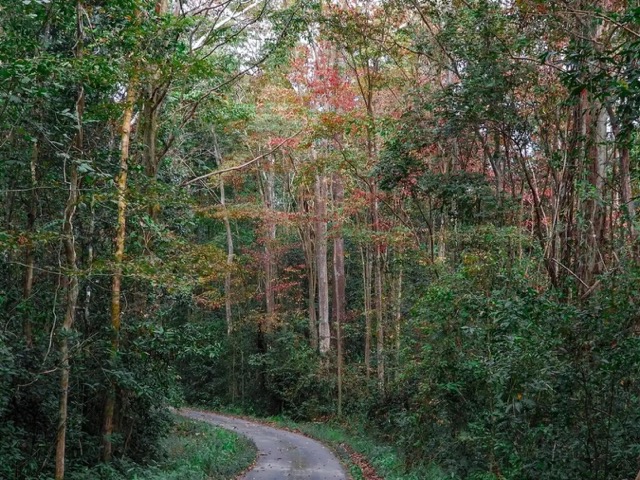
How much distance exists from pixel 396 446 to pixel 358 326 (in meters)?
11.1

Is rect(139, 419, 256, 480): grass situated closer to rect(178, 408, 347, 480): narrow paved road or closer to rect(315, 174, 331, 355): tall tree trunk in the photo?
rect(178, 408, 347, 480): narrow paved road

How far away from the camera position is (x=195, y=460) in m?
13.2

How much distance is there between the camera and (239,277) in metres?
28.9

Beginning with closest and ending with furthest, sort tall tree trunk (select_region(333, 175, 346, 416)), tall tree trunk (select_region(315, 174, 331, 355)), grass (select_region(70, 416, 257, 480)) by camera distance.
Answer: grass (select_region(70, 416, 257, 480))
tall tree trunk (select_region(333, 175, 346, 416))
tall tree trunk (select_region(315, 174, 331, 355))

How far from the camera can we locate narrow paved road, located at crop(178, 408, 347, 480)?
1286 cm

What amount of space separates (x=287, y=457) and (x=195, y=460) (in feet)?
9.31

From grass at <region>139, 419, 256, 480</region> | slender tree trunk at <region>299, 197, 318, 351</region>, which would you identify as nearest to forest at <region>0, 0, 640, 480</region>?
grass at <region>139, 419, 256, 480</region>

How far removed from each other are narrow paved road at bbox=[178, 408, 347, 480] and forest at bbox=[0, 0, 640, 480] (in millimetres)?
2037

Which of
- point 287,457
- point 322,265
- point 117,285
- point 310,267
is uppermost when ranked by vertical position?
point 117,285

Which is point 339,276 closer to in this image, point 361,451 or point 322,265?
point 322,265

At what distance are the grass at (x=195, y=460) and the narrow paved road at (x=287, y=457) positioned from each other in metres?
0.44

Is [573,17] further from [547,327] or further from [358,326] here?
[358,326]

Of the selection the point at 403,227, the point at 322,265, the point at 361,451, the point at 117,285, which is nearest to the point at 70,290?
the point at 117,285

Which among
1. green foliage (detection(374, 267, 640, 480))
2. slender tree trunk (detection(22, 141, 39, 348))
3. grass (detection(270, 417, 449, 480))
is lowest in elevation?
grass (detection(270, 417, 449, 480))
